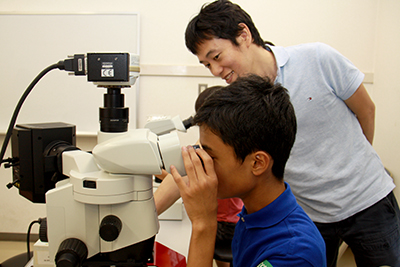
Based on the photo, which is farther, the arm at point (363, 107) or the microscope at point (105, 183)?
the arm at point (363, 107)

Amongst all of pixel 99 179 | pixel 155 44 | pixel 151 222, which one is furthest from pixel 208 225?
pixel 155 44

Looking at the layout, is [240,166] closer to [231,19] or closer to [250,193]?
[250,193]

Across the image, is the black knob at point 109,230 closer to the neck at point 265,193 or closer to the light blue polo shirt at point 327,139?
the neck at point 265,193

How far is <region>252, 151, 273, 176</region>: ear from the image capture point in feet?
2.25

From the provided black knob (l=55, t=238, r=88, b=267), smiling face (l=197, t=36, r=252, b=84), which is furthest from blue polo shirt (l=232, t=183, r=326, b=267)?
smiling face (l=197, t=36, r=252, b=84)

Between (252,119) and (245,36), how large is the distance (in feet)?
1.64

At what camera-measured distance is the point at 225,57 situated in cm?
103

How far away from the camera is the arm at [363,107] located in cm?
111

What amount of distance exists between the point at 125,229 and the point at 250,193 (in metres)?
0.32

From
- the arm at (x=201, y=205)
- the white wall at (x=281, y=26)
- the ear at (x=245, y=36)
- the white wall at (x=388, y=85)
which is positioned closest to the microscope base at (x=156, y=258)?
the arm at (x=201, y=205)

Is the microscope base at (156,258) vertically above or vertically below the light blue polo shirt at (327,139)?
below

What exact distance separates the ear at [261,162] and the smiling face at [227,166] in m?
0.01

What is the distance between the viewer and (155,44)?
8.25 feet

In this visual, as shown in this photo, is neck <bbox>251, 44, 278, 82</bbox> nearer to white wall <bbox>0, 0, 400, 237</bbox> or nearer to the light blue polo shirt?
the light blue polo shirt
